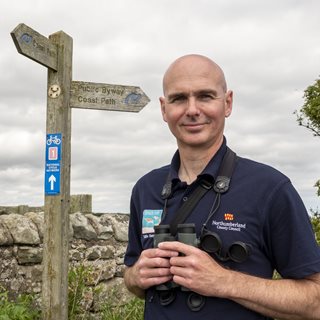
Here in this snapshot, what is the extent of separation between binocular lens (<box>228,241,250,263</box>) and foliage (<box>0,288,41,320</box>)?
3.81 m

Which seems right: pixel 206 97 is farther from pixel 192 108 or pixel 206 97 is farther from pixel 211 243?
pixel 211 243

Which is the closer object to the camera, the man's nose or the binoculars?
the binoculars

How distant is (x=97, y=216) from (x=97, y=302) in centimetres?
134

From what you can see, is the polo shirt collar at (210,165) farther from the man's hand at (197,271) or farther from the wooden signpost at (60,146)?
the wooden signpost at (60,146)

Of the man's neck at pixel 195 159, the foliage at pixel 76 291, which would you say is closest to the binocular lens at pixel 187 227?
the man's neck at pixel 195 159

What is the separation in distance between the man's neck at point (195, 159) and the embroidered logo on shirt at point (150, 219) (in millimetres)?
198

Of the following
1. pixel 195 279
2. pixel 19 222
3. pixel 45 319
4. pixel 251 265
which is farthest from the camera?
pixel 19 222

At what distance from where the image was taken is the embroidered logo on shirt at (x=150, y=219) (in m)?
2.28

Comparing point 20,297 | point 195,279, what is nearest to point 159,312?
point 195,279

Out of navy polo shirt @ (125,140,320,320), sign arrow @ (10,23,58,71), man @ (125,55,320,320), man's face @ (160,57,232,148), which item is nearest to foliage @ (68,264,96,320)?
sign arrow @ (10,23,58,71)

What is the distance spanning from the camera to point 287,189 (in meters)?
2.03

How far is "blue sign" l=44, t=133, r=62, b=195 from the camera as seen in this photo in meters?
5.72

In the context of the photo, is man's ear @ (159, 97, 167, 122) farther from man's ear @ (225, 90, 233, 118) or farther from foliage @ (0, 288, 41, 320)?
foliage @ (0, 288, 41, 320)

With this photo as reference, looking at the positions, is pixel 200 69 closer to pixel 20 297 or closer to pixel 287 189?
pixel 287 189
